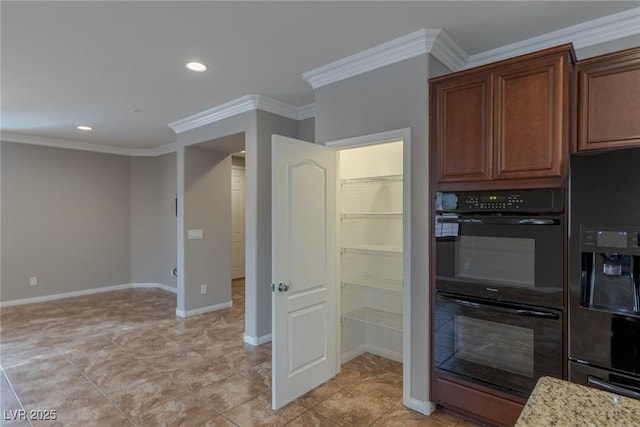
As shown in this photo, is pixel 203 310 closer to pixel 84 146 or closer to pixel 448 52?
pixel 84 146

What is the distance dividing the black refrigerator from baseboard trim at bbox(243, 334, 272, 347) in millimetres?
2952

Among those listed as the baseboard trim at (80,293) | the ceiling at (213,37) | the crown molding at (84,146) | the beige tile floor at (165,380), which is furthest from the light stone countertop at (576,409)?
the crown molding at (84,146)

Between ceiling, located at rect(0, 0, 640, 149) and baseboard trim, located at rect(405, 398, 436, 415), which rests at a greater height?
ceiling, located at rect(0, 0, 640, 149)

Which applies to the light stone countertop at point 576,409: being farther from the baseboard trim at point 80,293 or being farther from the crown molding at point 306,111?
the baseboard trim at point 80,293

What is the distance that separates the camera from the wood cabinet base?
2.19m

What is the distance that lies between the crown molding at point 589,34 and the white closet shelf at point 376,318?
2.47 m

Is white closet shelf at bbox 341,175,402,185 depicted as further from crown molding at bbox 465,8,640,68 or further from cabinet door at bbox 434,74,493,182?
crown molding at bbox 465,8,640,68

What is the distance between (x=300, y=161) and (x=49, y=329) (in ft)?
13.8

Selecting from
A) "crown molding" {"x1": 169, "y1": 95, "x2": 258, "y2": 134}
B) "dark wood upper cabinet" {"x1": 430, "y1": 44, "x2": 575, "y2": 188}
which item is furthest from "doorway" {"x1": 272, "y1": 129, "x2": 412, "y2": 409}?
"crown molding" {"x1": 169, "y1": 95, "x2": 258, "y2": 134}

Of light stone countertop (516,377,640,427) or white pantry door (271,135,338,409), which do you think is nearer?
light stone countertop (516,377,640,427)

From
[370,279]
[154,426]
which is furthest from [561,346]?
[154,426]

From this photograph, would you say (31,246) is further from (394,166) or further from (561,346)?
(561,346)

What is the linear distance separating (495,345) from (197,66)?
3.13 m

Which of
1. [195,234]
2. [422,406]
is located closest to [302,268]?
[422,406]
